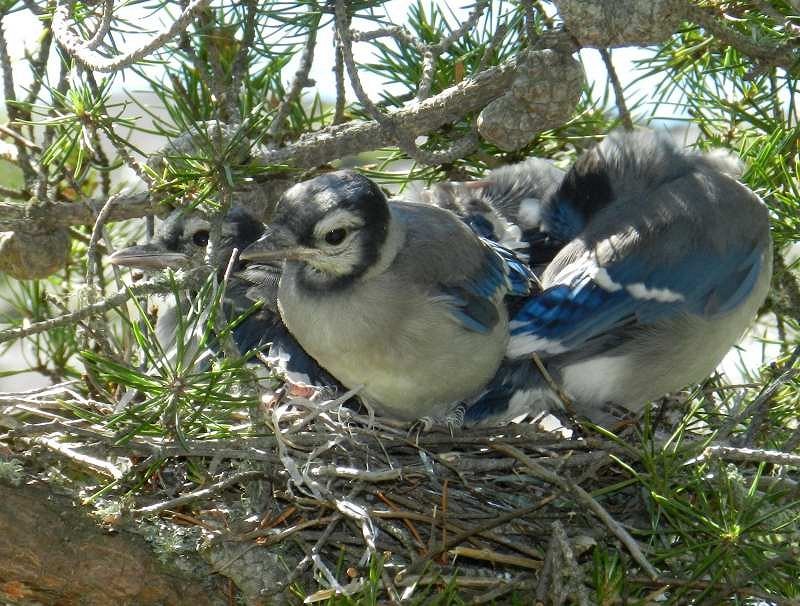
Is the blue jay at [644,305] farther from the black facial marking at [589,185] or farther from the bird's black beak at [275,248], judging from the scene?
the bird's black beak at [275,248]

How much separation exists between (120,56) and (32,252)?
0.68 m

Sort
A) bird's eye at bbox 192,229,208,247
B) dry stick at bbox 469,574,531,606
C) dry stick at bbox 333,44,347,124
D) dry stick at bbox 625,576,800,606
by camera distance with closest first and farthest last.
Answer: dry stick at bbox 625,576,800,606 → dry stick at bbox 469,574,531,606 → dry stick at bbox 333,44,347,124 → bird's eye at bbox 192,229,208,247

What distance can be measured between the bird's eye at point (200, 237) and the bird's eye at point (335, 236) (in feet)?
2.28

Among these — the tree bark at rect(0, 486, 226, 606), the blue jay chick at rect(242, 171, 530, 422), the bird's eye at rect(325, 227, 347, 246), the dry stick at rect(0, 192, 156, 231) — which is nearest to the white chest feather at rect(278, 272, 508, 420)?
the blue jay chick at rect(242, 171, 530, 422)

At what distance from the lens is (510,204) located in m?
3.07

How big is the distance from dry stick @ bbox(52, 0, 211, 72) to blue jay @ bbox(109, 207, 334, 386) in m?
0.70

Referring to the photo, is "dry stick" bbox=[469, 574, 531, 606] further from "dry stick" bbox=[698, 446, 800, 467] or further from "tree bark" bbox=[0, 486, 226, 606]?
"tree bark" bbox=[0, 486, 226, 606]

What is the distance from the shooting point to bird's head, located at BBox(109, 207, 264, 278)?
286cm

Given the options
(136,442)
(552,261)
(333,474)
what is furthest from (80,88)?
(552,261)

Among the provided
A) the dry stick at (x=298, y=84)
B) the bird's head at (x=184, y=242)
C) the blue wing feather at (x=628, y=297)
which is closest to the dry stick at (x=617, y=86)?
the blue wing feather at (x=628, y=297)

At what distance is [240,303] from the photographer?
308 cm

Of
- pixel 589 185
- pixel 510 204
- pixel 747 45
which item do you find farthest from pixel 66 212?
pixel 747 45

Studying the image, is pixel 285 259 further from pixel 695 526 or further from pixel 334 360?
pixel 695 526

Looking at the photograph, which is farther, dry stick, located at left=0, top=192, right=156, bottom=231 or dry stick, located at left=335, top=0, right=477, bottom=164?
dry stick, located at left=0, top=192, right=156, bottom=231
